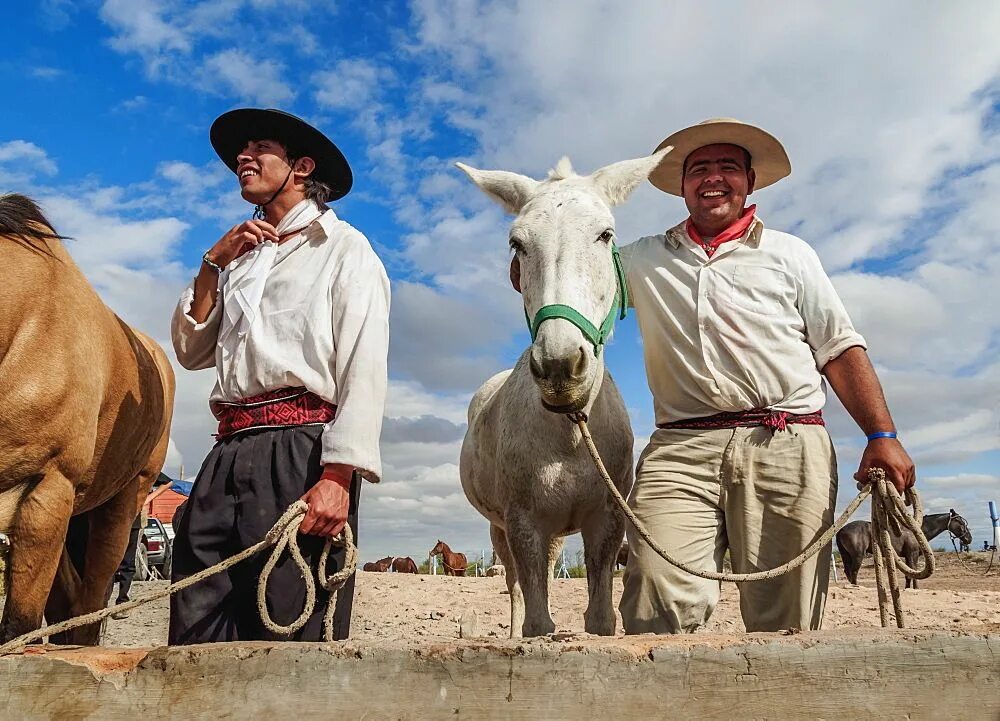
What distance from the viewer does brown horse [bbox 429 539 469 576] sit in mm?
23062

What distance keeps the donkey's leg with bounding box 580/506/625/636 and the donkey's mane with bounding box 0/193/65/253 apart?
2.88 meters

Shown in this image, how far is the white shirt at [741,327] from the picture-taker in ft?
10.9

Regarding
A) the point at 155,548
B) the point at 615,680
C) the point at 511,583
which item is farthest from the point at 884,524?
the point at 155,548

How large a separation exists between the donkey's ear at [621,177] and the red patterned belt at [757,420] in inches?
41.7

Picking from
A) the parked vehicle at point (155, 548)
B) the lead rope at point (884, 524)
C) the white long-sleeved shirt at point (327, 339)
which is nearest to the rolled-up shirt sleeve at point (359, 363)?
the white long-sleeved shirt at point (327, 339)

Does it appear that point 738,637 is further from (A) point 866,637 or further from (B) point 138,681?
(B) point 138,681

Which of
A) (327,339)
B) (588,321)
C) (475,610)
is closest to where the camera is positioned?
(327,339)

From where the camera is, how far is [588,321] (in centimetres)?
293

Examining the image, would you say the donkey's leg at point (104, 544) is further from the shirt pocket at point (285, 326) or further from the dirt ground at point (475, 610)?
the dirt ground at point (475, 610)

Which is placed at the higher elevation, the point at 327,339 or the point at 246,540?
the point at 327,339

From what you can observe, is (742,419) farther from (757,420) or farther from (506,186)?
(506,186)

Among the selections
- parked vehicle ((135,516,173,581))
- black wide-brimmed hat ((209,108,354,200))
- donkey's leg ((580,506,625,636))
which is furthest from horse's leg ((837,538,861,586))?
black wide-brimmed hat ((209,108,354,200))

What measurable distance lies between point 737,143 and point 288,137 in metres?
2.03

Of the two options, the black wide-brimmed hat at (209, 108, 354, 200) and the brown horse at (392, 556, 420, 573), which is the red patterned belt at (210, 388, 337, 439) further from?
the brown horse at (392, 556, 420, 573)
